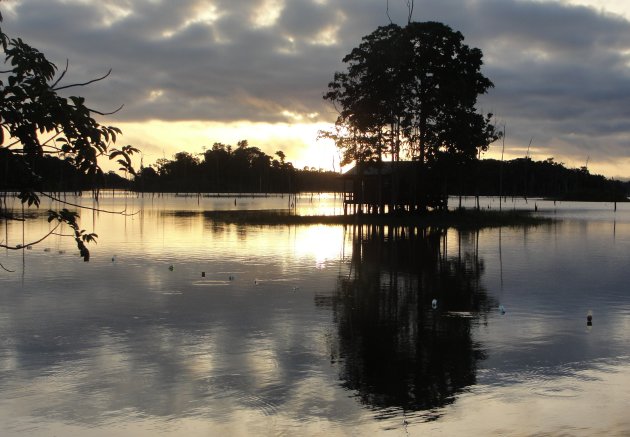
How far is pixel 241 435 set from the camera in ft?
31.2

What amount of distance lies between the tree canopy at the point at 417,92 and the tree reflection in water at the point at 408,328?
1323 inches

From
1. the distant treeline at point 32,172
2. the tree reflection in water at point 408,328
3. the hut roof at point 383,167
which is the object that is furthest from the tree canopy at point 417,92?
the distant treeline at point 32,172

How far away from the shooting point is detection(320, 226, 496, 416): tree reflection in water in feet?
38.4

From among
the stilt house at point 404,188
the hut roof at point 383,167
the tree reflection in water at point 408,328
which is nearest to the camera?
the tree reflection in water at point 408,328

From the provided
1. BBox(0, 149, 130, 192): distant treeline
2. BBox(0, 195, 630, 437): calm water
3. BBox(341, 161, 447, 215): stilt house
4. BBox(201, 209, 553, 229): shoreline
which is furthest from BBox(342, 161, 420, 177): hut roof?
BBox(0, 149, 130, 192): distant treeline

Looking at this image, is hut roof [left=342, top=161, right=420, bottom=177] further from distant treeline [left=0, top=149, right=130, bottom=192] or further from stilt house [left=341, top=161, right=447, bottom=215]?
distant treeline [left=0, top=149, right=130, bottom=192]

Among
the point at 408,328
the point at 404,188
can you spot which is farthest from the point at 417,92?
the point at 408,328

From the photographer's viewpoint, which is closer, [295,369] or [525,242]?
[295,369]

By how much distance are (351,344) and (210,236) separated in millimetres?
32382

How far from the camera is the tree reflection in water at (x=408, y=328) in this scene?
38.4 ft

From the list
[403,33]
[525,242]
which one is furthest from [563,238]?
[403,33]

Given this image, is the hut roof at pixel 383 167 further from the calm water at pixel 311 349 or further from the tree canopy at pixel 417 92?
the calm water at pixel 311 349

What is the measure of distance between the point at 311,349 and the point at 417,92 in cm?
5506

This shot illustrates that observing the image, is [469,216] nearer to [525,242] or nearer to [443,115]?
[443,115]
